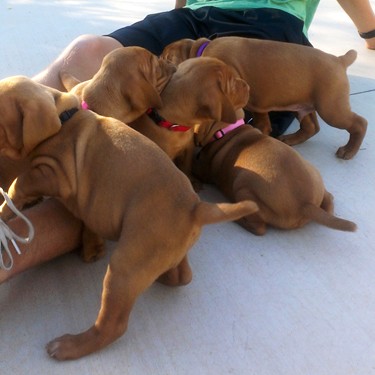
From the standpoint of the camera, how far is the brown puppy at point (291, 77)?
2.35 m

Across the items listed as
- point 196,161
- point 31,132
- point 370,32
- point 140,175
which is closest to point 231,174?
point 196,161

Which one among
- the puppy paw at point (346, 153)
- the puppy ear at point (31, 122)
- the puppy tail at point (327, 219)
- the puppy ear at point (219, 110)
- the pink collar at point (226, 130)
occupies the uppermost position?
the puppy ear at point (31, 122)

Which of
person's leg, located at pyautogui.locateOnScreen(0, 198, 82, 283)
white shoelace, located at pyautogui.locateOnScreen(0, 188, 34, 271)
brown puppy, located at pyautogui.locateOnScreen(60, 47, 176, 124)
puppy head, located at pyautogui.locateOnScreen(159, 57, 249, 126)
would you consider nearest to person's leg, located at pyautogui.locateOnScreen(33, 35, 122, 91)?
brown puppy, located at pyautogui.locateOnScreen(60, 47, 176, 124)

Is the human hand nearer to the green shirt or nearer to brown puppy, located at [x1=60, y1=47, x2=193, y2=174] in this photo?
the green shirt

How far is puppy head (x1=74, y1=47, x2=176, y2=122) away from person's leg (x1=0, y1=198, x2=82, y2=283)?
16.0 inches

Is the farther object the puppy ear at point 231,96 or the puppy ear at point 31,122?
the puppy ear at point 231,96

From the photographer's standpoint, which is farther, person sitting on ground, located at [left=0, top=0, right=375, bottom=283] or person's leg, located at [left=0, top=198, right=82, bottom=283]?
person sitting on ground, located at [left=0, top=0, right=375, bottom=283]

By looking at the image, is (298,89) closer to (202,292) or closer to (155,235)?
(202,292)

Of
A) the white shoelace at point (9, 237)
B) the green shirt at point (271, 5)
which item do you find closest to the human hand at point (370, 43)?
the green shirt at point (271, 5)

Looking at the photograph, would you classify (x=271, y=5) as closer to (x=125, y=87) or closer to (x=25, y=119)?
(x=125, y=87)

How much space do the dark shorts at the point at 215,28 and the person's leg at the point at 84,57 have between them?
0.37 ft

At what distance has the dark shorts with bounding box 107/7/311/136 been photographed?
8.72 ft

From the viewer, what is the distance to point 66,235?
1.81 metres

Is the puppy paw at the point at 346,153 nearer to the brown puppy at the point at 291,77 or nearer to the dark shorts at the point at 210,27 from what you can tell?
the brown puppy at the point at 291,77
